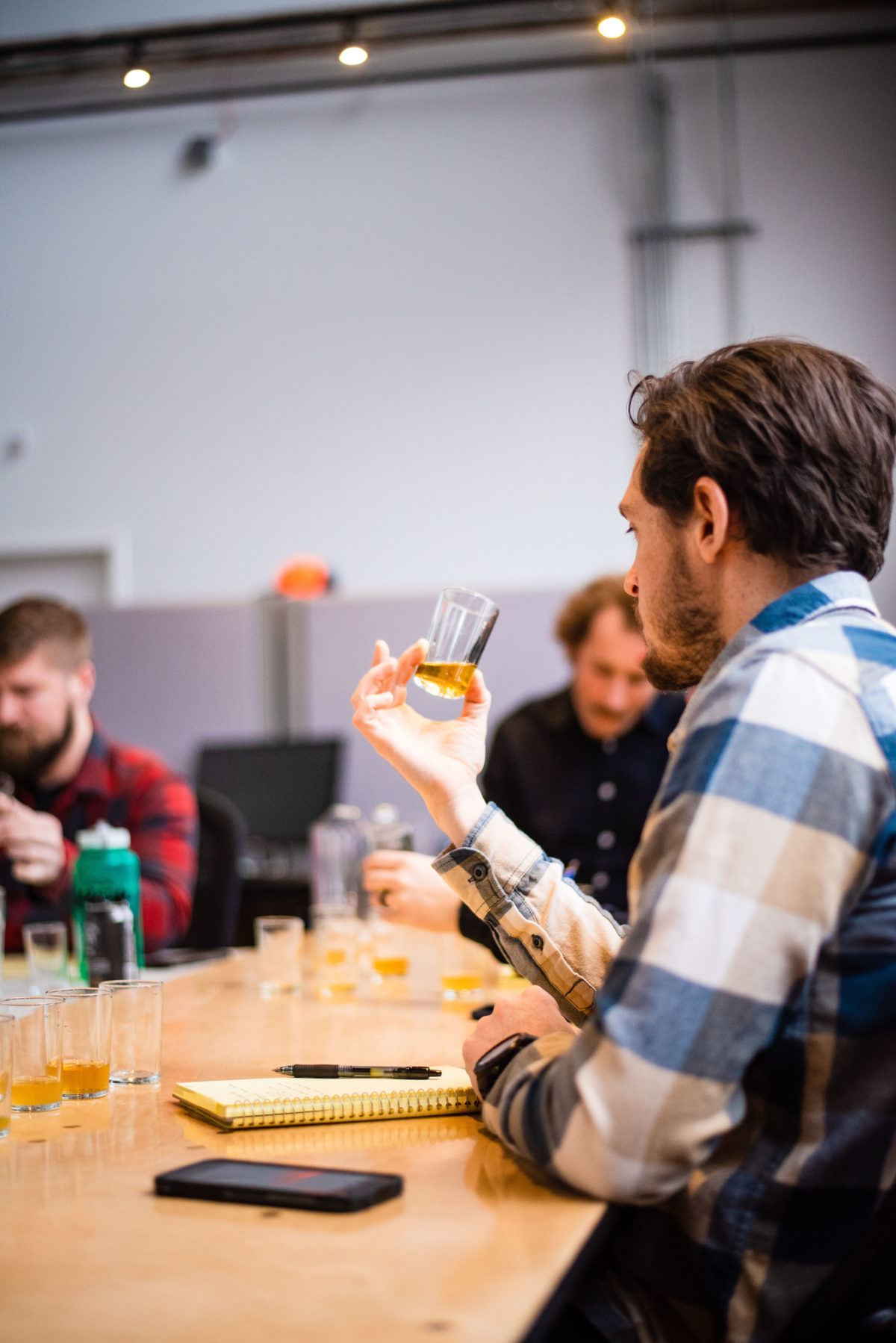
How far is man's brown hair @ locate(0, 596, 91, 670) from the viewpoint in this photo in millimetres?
2473

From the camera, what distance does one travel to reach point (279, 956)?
1.76m

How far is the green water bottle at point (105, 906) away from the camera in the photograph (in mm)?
1750

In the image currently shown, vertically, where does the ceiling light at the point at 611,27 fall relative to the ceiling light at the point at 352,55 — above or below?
above

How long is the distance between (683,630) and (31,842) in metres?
1.32

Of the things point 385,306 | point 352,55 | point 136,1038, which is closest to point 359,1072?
point 136,1038

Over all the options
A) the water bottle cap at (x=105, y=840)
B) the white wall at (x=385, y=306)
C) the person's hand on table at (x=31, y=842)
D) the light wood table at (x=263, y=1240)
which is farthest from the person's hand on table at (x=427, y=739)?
the white wall at (x=385, y=306)

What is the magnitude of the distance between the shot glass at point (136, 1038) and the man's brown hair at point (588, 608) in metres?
1.68

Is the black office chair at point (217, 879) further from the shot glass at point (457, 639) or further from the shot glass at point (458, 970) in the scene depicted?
the shot glass at point (457, 639)

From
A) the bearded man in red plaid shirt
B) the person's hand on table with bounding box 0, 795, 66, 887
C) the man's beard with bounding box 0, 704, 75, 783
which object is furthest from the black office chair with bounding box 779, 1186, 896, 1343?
the man's beard with bounding box 0, 704, 75, 783

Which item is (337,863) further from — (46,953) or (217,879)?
(217,879)

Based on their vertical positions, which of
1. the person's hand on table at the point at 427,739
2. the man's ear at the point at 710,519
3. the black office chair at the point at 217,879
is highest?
the man's ear at the point at 710,519

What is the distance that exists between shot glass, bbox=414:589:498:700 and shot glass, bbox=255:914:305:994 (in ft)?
1.68

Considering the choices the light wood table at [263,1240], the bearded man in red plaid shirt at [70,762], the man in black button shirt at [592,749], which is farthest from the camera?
the man in black button shirt at [592,749]

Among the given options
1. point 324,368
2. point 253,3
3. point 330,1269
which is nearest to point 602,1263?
point 330,1269
